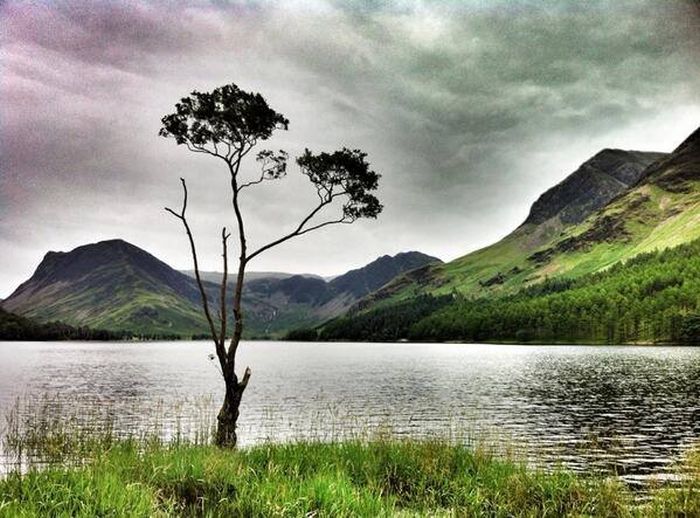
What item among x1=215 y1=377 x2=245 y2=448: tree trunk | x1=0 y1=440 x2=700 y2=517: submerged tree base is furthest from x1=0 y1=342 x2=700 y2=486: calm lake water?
x1=0 y1=440 x2=700 y2=517: submerged tree base

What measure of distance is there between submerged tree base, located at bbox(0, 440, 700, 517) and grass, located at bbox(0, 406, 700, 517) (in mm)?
38

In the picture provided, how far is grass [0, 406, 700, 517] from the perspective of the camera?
12.1 m

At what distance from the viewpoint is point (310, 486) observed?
1435 centimetres

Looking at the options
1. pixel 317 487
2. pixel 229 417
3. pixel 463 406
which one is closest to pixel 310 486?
pixel 317 487

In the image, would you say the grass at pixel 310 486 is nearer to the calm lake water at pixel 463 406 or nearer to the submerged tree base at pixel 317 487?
the submerged tree base at pixel 317 487

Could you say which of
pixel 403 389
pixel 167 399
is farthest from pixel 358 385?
pixel 167 399

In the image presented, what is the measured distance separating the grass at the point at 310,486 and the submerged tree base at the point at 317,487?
0.12ft

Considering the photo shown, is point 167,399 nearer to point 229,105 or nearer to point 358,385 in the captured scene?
point 358,385

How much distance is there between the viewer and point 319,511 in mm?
12844

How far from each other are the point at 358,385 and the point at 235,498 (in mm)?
72671

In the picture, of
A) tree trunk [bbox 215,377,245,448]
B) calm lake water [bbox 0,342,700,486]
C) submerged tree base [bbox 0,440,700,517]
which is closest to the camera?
submerged tree base [bbox 0,440,700,517]

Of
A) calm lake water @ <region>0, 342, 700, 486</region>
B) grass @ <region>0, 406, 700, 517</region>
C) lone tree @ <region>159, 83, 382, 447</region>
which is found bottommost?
calm lake water @ <region>0, 342, 700, 486</region>

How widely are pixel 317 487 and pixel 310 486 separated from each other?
0.21 meters

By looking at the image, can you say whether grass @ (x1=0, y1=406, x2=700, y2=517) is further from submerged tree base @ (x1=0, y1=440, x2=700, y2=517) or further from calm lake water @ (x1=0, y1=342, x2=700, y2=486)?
calm lake water @ (x1=0, y1=342, x2=700, y2=486)
